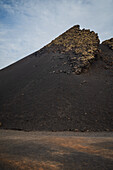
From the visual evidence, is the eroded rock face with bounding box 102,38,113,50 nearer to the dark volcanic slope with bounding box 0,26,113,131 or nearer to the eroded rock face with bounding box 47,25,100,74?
the eroded rock face with bounding box 47,25,100,74

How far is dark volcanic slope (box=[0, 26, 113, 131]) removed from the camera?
952 centimetres

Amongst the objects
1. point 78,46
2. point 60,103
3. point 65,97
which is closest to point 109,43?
point 78,46

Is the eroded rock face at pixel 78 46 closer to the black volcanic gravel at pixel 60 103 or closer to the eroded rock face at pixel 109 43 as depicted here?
the black volcanic gravel at pixel 60 103

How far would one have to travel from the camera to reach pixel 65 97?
12211 millimetres

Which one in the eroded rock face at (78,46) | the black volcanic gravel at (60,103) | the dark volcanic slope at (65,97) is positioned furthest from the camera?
the eroded rock face at (78,46)

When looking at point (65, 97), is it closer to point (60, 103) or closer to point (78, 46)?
point (60, 103)

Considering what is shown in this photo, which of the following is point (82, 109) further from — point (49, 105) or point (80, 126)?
point (49, 105)

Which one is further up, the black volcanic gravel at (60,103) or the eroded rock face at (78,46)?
the eroded rock face at (78,46)

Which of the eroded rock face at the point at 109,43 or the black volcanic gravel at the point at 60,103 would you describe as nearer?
the black volcanic gravel at the point at 60,103

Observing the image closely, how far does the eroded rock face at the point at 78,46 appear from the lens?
1948 centimetres

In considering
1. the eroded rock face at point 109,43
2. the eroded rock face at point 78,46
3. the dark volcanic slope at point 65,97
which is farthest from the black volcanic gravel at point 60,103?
the eroded rock face at point 109,43

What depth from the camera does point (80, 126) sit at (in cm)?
900

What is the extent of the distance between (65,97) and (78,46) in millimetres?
14401

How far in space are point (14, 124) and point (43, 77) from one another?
8.41m
